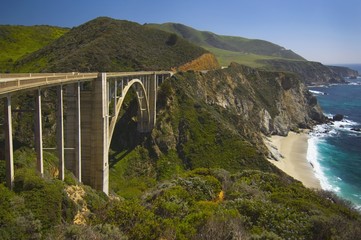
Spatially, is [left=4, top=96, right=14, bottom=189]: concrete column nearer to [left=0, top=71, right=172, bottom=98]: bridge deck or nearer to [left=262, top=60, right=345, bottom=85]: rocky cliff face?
[left=0, top=71, right=172, bottom=98]: bridge deck

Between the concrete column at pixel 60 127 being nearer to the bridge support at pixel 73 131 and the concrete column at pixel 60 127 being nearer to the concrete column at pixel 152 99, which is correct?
the bridge support at pixel 73 131

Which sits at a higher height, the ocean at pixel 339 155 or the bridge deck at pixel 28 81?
the bridge deck at pixel 28 81

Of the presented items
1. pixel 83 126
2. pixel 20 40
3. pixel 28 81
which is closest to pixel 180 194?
pixel 83 126

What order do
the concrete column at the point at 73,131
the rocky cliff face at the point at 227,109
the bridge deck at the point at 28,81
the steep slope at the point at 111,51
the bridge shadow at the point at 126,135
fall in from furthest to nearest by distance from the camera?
the steep slope at the point at 111,51 → the rocky cliff face at the point at 227,109 → the bridge shadow at the point at 126,135 → the concrete column at the point at 73,131 → the bridge deck at the point at 28,81

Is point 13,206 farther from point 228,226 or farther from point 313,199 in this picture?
point 313,199

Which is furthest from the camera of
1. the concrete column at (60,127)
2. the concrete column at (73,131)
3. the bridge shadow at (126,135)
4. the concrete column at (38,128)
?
the bridge shadow at (126,135)

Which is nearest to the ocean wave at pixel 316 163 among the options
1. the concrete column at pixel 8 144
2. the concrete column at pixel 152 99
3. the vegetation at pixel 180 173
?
the vegetation at pixel 180 173
